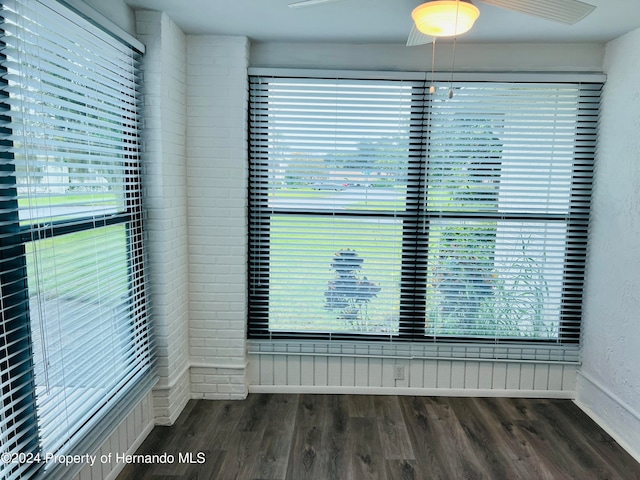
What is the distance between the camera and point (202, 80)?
8.38ft

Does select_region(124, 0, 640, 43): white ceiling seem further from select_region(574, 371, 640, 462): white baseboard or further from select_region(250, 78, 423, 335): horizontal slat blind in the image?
select_region(574, 371, 640, 462): white baseboard

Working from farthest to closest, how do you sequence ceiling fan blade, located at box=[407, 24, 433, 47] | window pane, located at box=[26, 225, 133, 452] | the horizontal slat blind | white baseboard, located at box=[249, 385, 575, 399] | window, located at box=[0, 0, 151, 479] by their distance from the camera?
1. white baseboard, located at box=[249, 385, 575, 399]
2. the horizontal slat blind
3. ceiling fan blade, located at box=[407, 24, 433, 47]
4. window pane, located at box=[26, 225, 133, 452]
5. window, located at box=[0, 0, 151, 479]

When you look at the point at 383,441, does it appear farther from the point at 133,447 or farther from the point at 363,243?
the point at 133,447

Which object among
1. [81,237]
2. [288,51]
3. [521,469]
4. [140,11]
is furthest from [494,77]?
[81,237]

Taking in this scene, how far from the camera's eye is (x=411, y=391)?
287cm

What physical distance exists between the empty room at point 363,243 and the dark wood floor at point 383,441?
0.02 meters

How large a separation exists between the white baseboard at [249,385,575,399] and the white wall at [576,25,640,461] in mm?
287

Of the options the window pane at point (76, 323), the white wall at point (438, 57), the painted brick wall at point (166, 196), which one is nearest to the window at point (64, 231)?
the window pane at point (76, 323)

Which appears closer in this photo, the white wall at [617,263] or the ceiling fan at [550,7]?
the ceiling fan at [550,7]

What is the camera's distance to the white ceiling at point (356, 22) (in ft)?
6.74

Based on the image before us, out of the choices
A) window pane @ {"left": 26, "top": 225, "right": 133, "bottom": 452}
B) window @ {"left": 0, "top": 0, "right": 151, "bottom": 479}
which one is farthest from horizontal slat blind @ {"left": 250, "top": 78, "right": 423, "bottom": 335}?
window pane @ {"left": 26, "top": 225, "right": 133, "bottom": 452}

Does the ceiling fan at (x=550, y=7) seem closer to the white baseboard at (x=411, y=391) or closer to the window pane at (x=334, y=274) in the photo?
the window pane at (x=334, y=274)

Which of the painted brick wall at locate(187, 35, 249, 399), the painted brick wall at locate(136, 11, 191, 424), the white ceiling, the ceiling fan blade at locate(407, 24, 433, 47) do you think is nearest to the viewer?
the ceiling fan blade at locate(407, 24, 433, 47)

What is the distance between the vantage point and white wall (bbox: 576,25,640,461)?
2.29 metres
